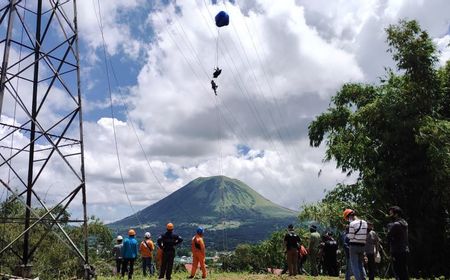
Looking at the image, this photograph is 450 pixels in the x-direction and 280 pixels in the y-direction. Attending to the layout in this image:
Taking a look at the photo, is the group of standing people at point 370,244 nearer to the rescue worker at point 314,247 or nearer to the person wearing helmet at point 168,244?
the rescue worker at point 314,247

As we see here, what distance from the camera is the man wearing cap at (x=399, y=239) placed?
450 inches

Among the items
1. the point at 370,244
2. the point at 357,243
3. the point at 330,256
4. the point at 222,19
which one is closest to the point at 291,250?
the point at 330,256

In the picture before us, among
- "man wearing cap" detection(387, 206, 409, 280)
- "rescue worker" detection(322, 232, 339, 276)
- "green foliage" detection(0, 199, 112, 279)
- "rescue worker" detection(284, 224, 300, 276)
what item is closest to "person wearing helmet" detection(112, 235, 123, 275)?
"rescue worker" detection(284, 224, 300, 276)

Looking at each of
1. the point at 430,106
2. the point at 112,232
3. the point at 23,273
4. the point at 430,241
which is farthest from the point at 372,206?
the point at 112,232

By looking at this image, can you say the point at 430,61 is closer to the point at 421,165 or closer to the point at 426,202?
the point at 421,165

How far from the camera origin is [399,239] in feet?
37.7

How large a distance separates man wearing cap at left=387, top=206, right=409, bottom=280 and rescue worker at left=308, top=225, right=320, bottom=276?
6494mm

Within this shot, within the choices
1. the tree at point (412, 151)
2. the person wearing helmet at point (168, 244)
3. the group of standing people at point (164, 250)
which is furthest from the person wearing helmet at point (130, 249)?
the tree at point (412, 151)

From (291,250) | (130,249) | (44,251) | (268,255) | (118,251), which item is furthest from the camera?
(268,255)

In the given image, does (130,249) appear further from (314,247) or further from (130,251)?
(314,247)

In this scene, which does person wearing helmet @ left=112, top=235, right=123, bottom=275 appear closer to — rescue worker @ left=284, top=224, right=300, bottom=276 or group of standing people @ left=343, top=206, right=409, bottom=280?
rescue worker @ left=284, top=224, right=300, bottom=276

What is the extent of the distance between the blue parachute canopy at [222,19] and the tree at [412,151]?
10.4 m

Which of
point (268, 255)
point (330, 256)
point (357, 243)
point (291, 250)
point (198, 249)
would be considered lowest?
point (268, 255)

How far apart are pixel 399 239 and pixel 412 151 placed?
45.2 ft
